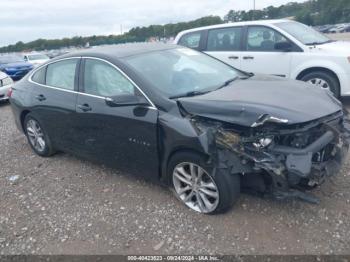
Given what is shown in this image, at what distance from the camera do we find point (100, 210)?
3627 mm

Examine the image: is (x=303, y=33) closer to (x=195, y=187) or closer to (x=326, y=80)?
(x=326, y=80)

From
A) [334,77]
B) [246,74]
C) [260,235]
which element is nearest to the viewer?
[260,235]

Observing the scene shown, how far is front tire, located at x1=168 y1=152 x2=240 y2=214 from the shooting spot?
3055mm

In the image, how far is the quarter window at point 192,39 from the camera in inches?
303

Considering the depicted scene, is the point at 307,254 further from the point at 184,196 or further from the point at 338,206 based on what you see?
the point at 184,196

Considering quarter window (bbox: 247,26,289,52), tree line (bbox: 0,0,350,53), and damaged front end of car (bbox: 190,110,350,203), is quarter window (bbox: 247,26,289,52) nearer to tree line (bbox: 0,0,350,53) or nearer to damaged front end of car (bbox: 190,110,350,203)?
damaged front end of car (bbox: 190,110,350,203)

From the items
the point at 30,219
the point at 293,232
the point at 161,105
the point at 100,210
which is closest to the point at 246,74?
the point at 161,105

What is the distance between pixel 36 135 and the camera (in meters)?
5.10

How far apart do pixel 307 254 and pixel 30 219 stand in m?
2.68

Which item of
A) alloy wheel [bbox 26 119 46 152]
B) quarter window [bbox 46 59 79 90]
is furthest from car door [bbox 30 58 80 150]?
alloy wheel [bbox 26 119 46 152]

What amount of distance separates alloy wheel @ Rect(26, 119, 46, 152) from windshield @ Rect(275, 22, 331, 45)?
4723 millimetres

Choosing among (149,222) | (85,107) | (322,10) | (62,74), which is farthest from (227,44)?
(322,10)

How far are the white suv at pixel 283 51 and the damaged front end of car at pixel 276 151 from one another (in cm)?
342

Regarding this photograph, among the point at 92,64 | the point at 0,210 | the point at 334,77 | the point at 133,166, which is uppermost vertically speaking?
the point at 92,64
